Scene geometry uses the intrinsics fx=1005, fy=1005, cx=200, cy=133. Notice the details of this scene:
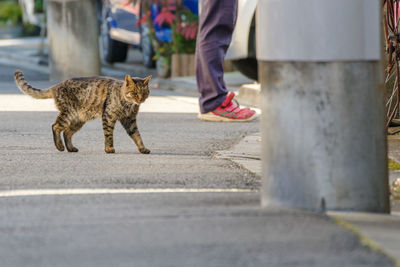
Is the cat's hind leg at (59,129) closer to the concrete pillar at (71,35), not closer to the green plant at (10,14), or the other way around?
the concrete pillar at (71,35)

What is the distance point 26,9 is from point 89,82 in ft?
57.6

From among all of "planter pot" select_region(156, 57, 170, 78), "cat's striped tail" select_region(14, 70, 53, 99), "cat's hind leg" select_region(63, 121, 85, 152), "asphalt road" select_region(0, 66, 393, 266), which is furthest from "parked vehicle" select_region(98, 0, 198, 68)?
"asphalt road" select_region(0, 66, 393, 266)

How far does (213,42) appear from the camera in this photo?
800 centimetres

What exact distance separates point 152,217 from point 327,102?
831 mm

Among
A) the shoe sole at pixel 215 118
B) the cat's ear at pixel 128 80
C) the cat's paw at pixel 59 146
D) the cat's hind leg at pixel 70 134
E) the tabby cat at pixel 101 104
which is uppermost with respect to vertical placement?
the cat's ear at pixel 128 80

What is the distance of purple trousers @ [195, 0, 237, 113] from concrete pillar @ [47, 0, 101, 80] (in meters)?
5.30

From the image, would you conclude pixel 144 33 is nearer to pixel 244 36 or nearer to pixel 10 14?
pixel 244 36

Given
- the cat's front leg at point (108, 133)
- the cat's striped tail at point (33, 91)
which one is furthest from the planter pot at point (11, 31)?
the cat's front leg at point (108, 133)

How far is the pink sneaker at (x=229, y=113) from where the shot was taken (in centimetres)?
825

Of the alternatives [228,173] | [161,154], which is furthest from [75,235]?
[161,154]

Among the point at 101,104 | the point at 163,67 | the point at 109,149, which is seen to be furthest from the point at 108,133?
the point at 163,67

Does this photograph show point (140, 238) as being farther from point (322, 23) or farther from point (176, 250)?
point (322, 23)

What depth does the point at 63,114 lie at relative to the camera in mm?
6758

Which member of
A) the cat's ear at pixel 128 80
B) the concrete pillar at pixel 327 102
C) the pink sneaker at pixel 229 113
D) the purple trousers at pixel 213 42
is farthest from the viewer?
the pink sneaker at pixel 229 113
